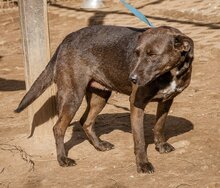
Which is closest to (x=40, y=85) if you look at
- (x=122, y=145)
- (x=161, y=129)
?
(x=122, y=145)

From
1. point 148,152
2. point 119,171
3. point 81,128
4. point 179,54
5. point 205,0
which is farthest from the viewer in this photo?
point 205,0

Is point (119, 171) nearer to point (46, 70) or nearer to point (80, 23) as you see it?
point (46, 70)

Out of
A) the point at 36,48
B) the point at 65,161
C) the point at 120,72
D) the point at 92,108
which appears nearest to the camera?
the point at 120,72

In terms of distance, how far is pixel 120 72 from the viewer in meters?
6.07

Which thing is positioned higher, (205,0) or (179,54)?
(179,54)

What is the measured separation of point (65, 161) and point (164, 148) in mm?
1126

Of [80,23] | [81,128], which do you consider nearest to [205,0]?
[80,23]

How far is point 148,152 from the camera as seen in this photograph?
637 centimetres

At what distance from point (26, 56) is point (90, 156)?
1392 millimetres

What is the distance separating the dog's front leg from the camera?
19.0ft

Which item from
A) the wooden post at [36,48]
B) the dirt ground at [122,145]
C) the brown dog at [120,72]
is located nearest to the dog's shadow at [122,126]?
the dirt ground at [122,145]

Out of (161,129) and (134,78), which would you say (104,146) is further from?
(134,78)

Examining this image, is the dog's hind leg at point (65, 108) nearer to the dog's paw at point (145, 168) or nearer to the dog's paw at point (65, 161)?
the dog's paw at point (65, 161)

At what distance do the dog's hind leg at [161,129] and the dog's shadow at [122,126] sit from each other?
301 millimetres
